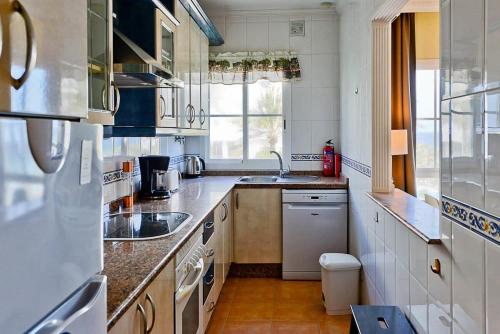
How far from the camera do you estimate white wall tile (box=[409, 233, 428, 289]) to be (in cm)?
169

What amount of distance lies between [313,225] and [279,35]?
196 centimetres

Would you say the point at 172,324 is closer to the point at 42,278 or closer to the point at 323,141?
the point at 42,278

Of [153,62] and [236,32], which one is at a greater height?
[236,32]

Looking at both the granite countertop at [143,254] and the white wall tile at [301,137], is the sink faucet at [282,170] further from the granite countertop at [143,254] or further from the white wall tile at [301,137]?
the granite countertop at [143,254]

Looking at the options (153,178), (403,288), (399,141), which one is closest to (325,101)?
(399,141)

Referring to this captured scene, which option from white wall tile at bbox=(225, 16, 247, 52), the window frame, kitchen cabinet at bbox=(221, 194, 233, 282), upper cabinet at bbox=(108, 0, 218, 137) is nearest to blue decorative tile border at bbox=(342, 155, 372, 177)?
the window frame

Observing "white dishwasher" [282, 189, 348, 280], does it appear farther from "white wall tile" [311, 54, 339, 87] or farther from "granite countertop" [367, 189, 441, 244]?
"white wall tile" [311, 54, 339, 87]

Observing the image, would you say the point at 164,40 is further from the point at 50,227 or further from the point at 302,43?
the point at 302,43

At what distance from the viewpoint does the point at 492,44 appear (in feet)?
3.64

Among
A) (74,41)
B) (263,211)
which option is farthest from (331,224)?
(74,41)

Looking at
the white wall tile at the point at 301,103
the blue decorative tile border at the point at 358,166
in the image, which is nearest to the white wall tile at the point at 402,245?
the blue decorative tile border at the point at 358,166

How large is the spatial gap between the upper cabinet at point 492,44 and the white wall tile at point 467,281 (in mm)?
441

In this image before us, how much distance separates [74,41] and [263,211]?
303cm

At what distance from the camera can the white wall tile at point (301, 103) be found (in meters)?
4.26
